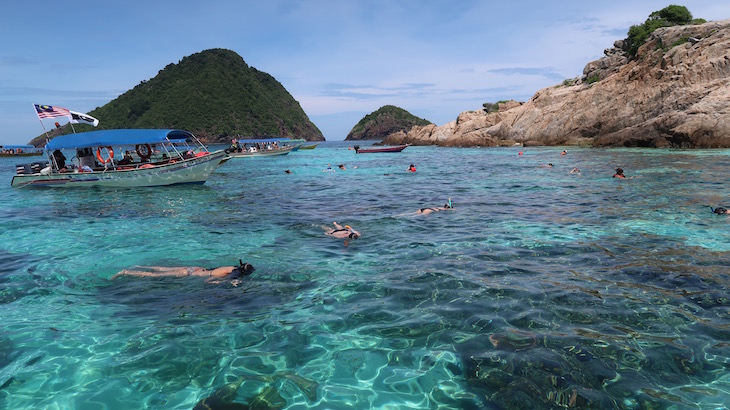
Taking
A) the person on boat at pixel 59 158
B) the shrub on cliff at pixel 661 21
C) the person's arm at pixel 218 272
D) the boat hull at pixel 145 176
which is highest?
the shrub on cliff at pixel 661 21

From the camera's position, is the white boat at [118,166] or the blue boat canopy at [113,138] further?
the white boat at [118,166]

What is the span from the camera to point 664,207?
535 inches

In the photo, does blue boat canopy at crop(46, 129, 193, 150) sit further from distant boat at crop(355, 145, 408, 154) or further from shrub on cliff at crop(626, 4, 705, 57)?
shrub on cliff at crop(626, 4, 705, 57)

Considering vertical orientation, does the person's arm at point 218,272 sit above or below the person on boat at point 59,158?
below

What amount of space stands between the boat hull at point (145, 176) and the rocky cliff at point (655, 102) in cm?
4184

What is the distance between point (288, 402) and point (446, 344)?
7.21 ft

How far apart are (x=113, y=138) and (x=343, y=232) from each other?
59.9 ft

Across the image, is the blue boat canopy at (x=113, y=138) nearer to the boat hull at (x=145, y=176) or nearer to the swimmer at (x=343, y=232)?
the boat hull at (x=145, y=176)

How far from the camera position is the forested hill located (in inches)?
5512

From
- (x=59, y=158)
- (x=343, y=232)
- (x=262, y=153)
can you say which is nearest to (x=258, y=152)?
(x=262, y=153)

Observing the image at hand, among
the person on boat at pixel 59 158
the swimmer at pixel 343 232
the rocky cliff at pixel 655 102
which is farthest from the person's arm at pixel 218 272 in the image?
the rocky cliff at pixel 655 102

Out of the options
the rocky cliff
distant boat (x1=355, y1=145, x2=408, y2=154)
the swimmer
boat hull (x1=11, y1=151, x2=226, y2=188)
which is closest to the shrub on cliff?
the rocky cliff

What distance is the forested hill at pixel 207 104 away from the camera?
459 ft

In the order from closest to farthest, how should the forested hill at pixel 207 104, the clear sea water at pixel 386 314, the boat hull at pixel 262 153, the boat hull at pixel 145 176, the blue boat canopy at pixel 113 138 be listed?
1. the clear sea water at pixel 386 314
2. the blue boat canopy at pixel 113 138
3. the boat hull at pixel 145 176
4. the boat hull at pixel 262 153
5. the forested hill at pixel 207 104
